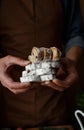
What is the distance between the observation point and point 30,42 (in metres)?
0.85

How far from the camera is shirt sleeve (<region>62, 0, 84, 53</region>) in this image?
89 centimetres

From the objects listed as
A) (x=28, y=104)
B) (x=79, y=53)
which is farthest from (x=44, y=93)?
(x=79, y=53)

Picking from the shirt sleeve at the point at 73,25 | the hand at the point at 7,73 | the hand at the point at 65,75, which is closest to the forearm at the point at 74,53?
the shirt sleeve at the point at 73,25

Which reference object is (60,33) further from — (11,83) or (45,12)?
(11,83)

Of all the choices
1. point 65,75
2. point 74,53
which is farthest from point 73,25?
point 65,75

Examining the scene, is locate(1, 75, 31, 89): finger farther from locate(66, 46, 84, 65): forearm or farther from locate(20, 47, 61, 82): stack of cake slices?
locate(66, 46, 84, 65): forearm

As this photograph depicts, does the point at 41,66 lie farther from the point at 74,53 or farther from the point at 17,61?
the point at 74,53

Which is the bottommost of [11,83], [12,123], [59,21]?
[12,123]

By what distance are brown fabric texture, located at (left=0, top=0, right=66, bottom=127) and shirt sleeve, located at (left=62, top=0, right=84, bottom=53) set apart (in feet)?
0.10

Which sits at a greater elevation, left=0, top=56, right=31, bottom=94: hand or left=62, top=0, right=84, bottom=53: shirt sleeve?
left=62, top=0, right=84, bottom=53: shirt sleeve

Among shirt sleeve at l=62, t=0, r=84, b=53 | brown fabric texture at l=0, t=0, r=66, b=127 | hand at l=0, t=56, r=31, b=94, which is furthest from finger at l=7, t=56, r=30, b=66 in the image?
shirt sleeve at l=62, t=0, r=84, b=53

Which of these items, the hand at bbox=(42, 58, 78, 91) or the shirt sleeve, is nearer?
the hand at bbox=(42, 58, 78, 91)

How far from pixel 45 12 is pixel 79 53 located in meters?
0.16

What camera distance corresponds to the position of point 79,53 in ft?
2.86
